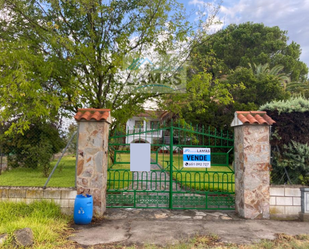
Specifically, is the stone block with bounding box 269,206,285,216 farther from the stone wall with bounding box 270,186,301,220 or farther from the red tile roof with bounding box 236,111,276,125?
the red tile roof with bounding box 236,111,276,125

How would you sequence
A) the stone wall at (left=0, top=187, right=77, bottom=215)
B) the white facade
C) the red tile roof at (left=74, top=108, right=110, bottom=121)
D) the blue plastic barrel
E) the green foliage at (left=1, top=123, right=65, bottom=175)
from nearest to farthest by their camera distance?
1. the blue plastic barrel
2. the stone wall at (left=0, top=187, right=77, bottom=215)
3. the red tile roof at (left=74, top=108, right=110, bottom=121)
4. the white facade
5. the green foliage at (left=1, top=123, right=65, bottom=175)

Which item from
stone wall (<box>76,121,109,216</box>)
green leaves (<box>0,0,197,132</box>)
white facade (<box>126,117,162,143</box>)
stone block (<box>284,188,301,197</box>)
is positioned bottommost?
stone block (<box>284,188,301,197</box>)

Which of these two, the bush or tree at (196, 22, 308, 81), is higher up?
tree at (196, 22, 308, 81)

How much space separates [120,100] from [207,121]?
10.2m

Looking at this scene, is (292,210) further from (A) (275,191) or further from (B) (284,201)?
(A) (275,191)

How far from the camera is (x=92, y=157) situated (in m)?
6.04

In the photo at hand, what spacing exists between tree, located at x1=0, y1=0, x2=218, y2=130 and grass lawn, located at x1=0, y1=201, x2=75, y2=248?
8.82 ft

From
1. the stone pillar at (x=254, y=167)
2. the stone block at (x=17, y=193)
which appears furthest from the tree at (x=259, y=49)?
the stone block at (x=17, y=193)

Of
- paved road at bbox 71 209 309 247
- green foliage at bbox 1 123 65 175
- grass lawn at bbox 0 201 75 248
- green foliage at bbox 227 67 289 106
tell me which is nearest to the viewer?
grass lawn at bbox 0 201 75 248

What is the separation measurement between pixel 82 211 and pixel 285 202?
4659mm

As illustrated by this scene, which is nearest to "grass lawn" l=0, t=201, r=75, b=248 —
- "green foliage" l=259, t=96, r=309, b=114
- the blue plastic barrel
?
the blue plastic barrel

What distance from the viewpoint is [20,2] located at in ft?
26.3

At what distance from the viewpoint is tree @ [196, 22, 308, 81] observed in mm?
27906

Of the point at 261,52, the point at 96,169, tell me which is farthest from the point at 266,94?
the point at 96,169
